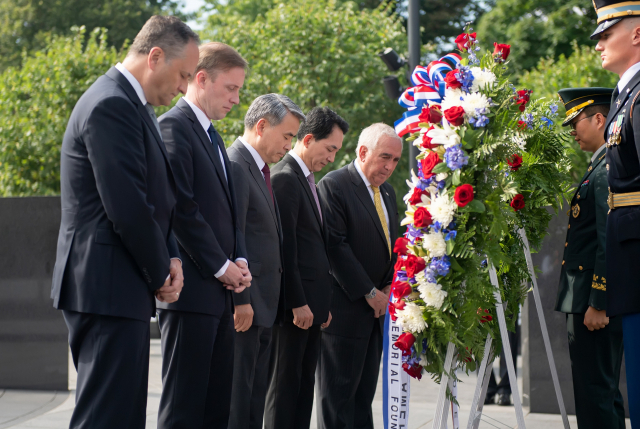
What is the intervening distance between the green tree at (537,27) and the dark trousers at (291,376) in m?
17.7

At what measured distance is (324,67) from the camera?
12.1 m

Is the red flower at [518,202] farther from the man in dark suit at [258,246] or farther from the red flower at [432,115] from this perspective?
the man in dark suit at [258,246]

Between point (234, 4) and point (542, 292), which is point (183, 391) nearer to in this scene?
point (542, 292)

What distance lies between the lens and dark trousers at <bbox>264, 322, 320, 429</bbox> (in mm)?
4332

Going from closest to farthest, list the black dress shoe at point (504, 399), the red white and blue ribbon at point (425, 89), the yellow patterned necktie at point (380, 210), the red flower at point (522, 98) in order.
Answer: the red flower at point (522, 98)
the red white and blue ribbon at point (425, 89)
the yellow patterned necktie at point (380, 210)
the black dress shoe at point (504, 399)

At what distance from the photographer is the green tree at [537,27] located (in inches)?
816

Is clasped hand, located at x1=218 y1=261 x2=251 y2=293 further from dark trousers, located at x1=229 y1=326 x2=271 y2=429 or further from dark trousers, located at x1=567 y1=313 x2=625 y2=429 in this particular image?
dark trousers, located at x1=567 y1=313 x2=625 y2=429

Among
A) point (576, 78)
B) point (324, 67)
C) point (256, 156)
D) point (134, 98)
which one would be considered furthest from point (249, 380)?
point (576, 78)

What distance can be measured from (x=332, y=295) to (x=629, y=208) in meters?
2.20

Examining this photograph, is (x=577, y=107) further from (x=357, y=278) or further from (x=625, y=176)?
(x=357, y=278)

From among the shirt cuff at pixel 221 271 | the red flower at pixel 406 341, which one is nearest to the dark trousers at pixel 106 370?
the shirt cuff at pixel 221 271

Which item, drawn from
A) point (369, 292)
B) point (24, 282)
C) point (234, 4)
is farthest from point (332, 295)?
point (234, 4)

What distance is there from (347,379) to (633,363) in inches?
79.0

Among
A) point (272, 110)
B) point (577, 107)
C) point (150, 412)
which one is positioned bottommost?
point (150, 412)
